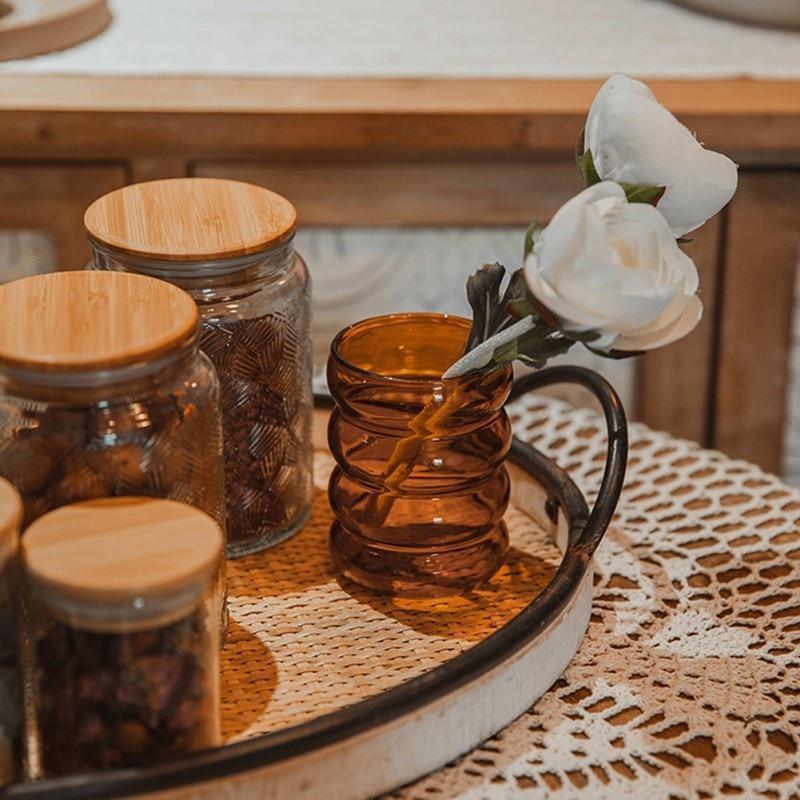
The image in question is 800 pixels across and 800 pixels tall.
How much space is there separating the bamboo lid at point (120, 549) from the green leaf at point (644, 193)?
0.68 ft

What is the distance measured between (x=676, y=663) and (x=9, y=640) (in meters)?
0.31

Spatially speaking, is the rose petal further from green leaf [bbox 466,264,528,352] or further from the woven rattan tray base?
the woven rattan tray base

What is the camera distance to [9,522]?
18.2 inches

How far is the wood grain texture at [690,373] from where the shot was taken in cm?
121

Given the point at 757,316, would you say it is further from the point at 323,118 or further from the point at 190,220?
the point at 190,220

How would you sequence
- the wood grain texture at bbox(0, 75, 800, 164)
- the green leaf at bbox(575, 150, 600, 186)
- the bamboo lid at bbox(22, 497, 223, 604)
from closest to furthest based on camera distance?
the bamboo lid at bbox(22, 497, 223, 604) → the green leaf at bbox(575, 150, 600, 186) → the wood grain texture at bbox(0, 75, 800, 164)

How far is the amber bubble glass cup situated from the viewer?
607 millimetres

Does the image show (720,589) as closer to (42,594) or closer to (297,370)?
(297,370)

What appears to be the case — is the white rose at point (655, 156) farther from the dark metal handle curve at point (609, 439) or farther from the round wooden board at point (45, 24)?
the round wooden board at point (45, 24)

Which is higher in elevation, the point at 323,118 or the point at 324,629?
the point at 323,118

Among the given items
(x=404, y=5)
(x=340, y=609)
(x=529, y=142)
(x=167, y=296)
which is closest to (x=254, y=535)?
(x=340, y=609)

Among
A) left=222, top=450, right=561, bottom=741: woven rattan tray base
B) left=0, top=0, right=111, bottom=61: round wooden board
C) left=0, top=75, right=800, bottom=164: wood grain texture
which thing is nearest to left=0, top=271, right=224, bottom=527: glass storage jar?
left=222, top=450, right=561, bottom=741: woven rattan tray base

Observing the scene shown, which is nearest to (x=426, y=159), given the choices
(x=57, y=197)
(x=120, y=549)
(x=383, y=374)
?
(x=57, y=197)

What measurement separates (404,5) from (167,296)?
3.10ft
